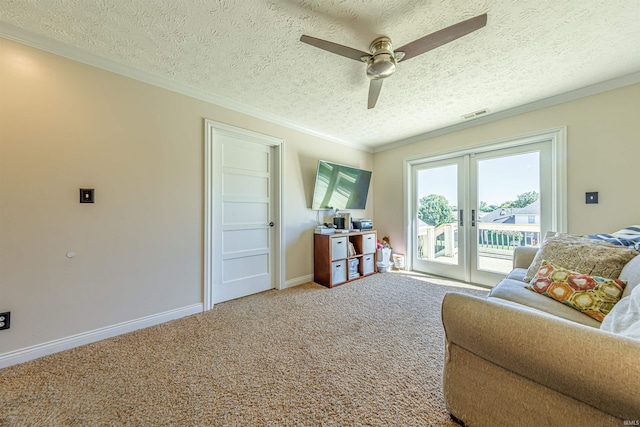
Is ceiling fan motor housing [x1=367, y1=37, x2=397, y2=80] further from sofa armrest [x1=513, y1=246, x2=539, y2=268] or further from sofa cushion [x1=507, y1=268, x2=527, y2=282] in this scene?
sofa armrest [x1=513, y1=246, x2=539, y2=268]

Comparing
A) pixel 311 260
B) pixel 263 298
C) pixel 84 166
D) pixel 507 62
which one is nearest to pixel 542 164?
pixel 507 62

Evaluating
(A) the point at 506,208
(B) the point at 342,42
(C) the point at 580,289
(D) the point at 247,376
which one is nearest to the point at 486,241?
(A) the point at 506,208

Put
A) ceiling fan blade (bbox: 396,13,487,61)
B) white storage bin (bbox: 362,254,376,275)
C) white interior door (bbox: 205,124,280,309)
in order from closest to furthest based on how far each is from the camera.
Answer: ceiling fan blade (bbox: 396,13,487,61)
white interior door (bbox: 205,124,280,309)
white storage bin (bbox: 362,254,376,275)

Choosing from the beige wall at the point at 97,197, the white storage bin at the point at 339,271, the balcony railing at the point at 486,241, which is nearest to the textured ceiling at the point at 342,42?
the beige wall at the point at 97,197

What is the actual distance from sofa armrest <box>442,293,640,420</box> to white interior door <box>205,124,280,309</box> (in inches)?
92.2

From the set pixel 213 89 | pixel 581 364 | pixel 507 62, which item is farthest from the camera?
pixel 213 89

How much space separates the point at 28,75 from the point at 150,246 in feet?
4.84

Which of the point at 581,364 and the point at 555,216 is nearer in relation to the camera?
the point at 581,364

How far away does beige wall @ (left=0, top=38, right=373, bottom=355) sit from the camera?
1.53 meters

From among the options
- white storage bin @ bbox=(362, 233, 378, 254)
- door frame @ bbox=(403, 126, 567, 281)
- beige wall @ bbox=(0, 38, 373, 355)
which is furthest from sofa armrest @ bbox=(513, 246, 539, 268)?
beige wall @ bbox=(0, 38, 373, 355)

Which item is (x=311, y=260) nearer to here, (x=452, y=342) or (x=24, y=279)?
(x=452, y=342)

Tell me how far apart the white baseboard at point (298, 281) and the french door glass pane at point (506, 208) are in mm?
2453

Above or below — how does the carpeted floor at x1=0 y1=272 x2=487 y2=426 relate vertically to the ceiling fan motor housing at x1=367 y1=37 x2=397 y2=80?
below

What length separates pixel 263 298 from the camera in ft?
8.76
